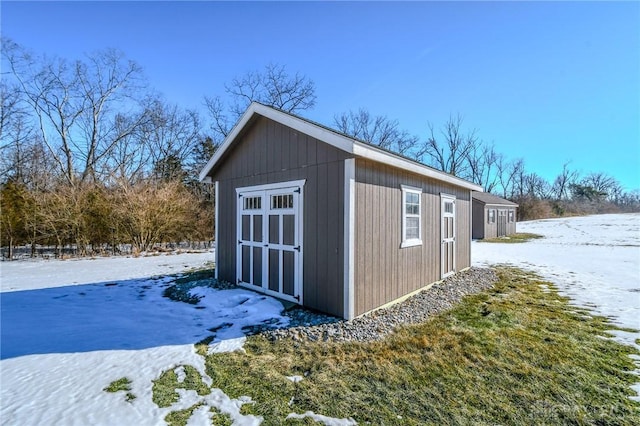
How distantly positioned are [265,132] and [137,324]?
4.02 m

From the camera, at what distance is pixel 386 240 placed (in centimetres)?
525

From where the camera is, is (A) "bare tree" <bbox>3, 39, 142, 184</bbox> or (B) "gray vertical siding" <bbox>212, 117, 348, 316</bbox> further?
(A) "bare tree" <bbox>3, 39, 142, 184</bbox>

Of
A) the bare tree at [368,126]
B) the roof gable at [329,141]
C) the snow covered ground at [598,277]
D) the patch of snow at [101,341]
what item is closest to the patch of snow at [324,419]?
the patch of snow at [101,341]

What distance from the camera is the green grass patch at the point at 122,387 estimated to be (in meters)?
2.68

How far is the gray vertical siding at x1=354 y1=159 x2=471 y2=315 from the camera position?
15.4 ft

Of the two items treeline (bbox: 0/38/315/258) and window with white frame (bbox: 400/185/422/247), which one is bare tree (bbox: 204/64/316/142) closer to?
treeline (bbox: 0/38/315/258)

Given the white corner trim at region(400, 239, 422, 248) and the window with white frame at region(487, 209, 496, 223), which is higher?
the window with white frame at region(487, 209, 496, 223)

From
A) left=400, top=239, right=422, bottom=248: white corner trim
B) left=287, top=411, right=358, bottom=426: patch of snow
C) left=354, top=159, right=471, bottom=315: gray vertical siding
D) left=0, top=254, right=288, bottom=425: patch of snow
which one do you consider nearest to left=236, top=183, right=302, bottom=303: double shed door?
left=0, top=254, right=288, bottom=425: patch of snow

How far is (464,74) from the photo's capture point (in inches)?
417

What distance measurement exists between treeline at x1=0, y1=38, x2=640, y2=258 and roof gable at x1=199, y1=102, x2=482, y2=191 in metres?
8.02

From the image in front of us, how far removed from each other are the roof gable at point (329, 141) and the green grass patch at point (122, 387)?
3.71 m

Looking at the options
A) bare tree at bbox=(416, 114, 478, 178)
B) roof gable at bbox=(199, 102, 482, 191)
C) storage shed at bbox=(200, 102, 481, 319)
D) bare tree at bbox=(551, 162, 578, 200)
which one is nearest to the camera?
roof gable at bbox=(199, 102, 482, 191)

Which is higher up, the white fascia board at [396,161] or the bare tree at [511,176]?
the bare tree at [511,176]

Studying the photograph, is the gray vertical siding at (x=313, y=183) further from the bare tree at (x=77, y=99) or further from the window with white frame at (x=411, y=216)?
the bare tree at (x=77, y=99)
